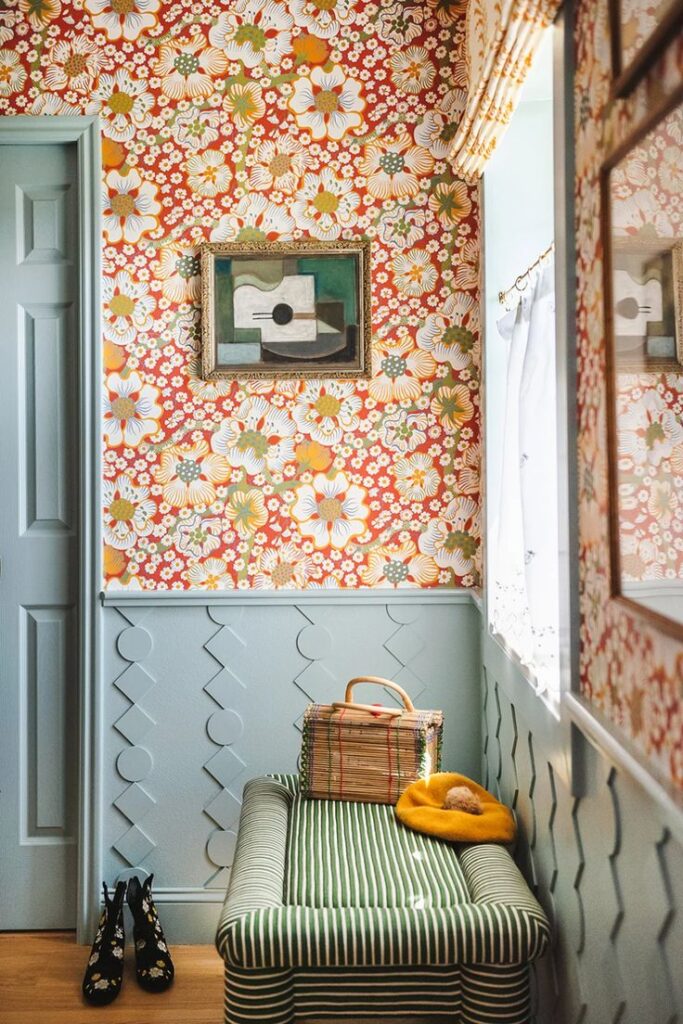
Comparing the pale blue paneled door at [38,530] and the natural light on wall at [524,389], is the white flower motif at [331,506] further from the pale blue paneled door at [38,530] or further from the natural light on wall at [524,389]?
the pale blue paneled door at [38,530]

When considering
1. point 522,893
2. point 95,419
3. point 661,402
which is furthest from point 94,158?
point 522,893

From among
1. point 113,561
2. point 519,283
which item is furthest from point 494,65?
point 113,561

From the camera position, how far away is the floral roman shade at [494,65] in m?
1.57

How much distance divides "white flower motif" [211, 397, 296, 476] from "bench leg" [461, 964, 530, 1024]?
1458 mm

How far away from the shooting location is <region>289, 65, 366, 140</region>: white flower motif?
257 centimetres

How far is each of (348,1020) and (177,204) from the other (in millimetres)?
2129

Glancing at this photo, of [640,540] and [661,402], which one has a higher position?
[661,402]

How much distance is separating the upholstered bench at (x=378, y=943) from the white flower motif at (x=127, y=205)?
179 centimetres

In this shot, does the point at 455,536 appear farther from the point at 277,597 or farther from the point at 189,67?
the point at 189,67

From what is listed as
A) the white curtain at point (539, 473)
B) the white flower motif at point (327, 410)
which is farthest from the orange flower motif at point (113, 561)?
the white curtain at point (539, 473)

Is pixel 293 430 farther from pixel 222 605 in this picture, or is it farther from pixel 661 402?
pixel 661 402

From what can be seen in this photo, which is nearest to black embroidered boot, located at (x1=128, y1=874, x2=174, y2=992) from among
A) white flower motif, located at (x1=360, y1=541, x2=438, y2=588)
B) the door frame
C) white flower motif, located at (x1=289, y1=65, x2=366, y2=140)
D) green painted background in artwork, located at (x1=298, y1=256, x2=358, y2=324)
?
the door frame

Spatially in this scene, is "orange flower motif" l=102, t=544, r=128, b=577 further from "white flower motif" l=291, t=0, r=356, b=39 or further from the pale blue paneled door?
"white flower motif" l=291, t=0, r=356, b=39

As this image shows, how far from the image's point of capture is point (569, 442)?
1.46m
